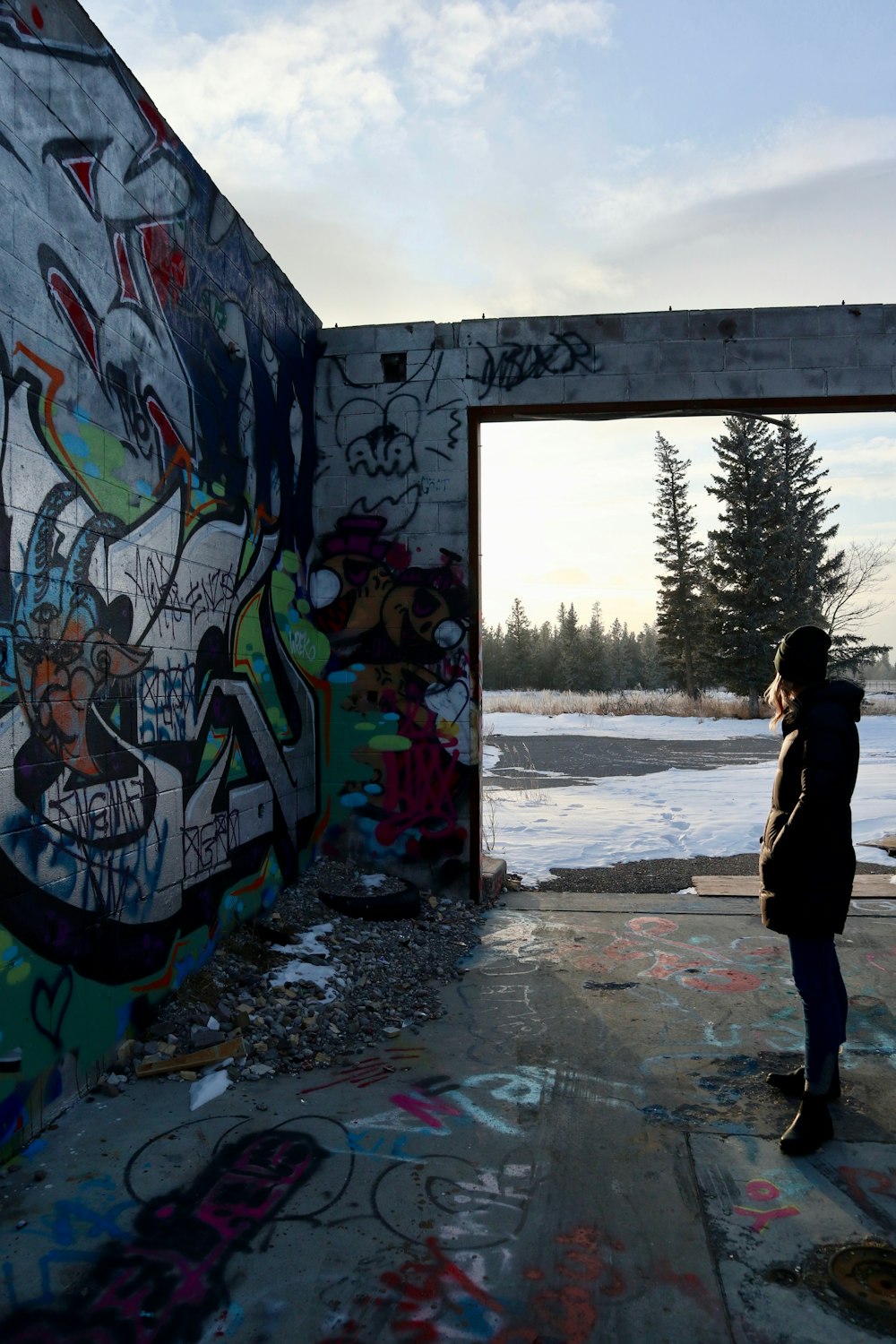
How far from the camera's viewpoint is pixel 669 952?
17.8ft

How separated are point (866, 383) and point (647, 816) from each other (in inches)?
230

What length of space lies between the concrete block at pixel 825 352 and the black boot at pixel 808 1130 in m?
5.16

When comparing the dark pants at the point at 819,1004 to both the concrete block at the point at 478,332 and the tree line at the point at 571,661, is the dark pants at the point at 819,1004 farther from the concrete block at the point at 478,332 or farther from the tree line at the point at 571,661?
the tree line at the point at 571,661

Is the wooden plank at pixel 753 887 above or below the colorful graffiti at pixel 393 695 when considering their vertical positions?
below

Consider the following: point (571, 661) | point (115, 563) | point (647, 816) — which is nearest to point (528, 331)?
point (115, 563)

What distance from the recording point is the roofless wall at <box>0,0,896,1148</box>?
3211 mm

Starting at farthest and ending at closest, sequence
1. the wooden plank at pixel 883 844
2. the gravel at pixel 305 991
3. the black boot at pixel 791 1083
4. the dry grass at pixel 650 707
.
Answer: the dry grass at pixel 650 707 → the wooden plank at pixel 883 844 → the gravel at pixel 305 991 → the black boot at pixel 791 1083

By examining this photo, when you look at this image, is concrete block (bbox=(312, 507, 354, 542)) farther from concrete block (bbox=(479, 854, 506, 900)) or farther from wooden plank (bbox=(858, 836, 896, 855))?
wooden plank (bbox=(858, 836, 896, 855))

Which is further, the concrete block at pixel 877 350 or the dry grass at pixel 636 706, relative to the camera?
the dry grass at pixel 636 706

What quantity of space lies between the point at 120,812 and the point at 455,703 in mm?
3157

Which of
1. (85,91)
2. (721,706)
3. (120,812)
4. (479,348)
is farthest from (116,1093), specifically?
(721,706)

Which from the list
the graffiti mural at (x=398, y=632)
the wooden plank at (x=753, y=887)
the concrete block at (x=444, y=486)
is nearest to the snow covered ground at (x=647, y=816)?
the wooden plank at (x=753, y=887)

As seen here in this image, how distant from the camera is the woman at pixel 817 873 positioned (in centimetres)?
315

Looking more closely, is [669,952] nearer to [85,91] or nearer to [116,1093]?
[116,1093]
